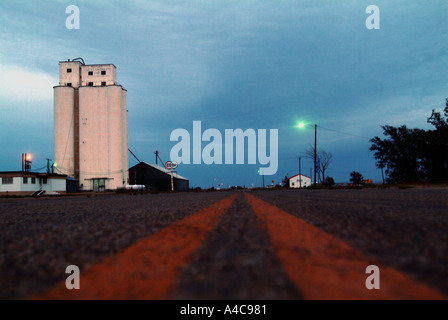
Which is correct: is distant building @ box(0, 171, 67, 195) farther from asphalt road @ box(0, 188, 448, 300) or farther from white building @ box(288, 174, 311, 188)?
white building @ box(288, 174, 311, 188)

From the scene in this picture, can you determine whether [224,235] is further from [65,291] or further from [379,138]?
[379,138]

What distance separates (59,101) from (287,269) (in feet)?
221

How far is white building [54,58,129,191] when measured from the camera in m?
58.6

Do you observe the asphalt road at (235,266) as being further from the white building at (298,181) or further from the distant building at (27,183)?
the white building at (298,181)

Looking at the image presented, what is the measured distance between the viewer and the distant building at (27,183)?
42125 millimetres

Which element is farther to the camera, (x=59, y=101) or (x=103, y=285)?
(x=59, y=101)

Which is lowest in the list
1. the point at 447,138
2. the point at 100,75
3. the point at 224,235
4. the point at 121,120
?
the point at 224,235

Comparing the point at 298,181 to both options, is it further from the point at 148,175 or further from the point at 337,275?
the point at 337,275

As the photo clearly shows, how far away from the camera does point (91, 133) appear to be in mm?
59312

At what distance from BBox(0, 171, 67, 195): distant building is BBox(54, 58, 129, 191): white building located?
8663mm

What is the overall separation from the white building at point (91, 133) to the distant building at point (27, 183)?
866 cm
